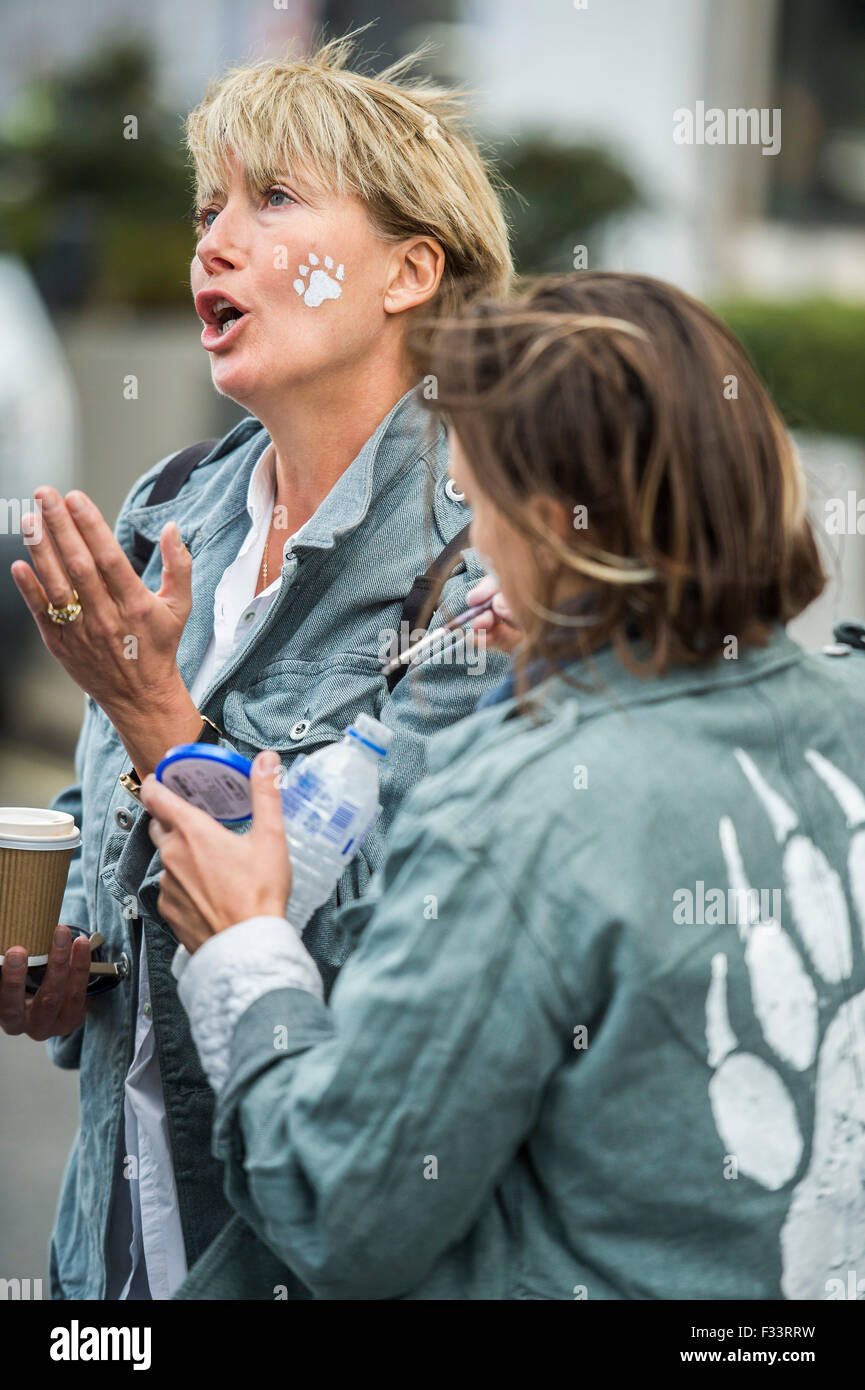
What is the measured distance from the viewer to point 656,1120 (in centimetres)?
147

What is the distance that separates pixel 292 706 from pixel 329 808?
14.9 inches

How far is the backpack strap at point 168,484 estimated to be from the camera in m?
2.58

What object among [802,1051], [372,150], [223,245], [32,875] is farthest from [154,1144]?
[372,150]

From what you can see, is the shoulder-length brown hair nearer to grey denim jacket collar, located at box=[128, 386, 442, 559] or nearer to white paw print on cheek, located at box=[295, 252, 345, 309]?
grey denim jacket collar, located at box=[128, 386, 442, 559]

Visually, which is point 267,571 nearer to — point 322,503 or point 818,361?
point 322,503

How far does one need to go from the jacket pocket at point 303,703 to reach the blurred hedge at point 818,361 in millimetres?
7370

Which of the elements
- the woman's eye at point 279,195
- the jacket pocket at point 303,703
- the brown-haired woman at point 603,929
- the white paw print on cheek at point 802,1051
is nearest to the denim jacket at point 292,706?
the jacket pocket at point 303,703

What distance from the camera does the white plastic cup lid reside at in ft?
7.18

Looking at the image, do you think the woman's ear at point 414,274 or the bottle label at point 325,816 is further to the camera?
the woman's ear at point 414,274

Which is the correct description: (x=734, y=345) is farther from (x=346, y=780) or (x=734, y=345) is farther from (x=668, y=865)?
(x=346, y=780)

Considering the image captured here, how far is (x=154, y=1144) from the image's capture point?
2.28 m

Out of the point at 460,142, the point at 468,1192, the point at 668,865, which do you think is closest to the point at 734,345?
the point at 668,865

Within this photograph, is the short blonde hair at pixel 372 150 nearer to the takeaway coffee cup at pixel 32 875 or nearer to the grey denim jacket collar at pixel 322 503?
the grey denim jacket collar at pixel 322 503

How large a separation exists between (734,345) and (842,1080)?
75 centimetres
